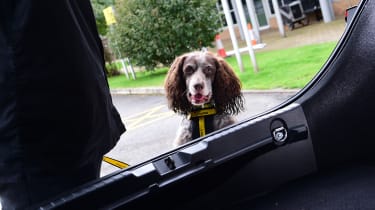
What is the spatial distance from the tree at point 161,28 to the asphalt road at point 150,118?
3.15 metres

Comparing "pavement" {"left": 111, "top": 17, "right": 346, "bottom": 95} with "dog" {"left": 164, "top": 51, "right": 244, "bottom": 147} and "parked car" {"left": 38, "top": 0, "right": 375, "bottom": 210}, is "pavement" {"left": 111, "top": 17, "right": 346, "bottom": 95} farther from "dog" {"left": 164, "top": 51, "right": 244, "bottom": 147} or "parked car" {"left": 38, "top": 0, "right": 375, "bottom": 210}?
"dog" {"left": 164, "top": 51, "right": 244, "bottom": 147}

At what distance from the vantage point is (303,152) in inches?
53.3

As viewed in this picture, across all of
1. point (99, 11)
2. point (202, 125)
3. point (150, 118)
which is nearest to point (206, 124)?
point (202, 125)

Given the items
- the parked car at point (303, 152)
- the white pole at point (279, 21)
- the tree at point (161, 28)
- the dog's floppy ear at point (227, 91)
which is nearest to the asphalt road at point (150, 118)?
the dog's floppy ear at point (227, 91)

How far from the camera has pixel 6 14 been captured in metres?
0.87

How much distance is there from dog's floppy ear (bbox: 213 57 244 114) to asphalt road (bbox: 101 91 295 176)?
0.23ft

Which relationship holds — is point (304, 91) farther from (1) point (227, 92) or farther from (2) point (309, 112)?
Result: (1) point (227, 92)

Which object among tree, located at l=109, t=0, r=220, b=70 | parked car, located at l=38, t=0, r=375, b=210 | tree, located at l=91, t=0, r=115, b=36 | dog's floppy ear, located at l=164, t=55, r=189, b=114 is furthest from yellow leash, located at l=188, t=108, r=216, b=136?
tree, located at l=109, t=0, r=220, b=70

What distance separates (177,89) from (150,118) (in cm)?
153

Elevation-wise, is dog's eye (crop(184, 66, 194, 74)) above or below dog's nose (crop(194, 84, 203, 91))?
above

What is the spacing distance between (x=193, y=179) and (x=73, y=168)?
0.31m

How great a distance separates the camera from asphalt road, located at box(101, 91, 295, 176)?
2.39 meters

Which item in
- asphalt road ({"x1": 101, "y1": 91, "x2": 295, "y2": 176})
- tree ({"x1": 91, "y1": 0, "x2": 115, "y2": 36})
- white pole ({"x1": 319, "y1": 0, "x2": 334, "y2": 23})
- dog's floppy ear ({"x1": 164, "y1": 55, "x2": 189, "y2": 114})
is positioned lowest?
asphalt road ({"x1": 101, "y1": 91, "x2": 295, "y2": 176})

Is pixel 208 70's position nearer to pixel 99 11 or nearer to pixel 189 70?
pixel 189 70
